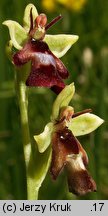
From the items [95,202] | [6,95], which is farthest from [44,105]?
[95,202]

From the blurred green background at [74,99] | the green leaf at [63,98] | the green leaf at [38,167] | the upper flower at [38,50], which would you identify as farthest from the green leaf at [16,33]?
the blurred green background at [74,99]

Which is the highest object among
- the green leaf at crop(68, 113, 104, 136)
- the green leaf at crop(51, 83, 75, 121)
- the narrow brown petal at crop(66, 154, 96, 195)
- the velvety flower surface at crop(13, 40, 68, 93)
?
the velvety flower surface at crop(13, 40, 68, 93)

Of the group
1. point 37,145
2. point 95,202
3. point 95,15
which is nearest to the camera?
point 37,145

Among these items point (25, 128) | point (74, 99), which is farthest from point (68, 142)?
point (74, 99)

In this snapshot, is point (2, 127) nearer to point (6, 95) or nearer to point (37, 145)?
point (6, 95)

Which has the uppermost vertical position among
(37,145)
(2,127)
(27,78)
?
(27,78)

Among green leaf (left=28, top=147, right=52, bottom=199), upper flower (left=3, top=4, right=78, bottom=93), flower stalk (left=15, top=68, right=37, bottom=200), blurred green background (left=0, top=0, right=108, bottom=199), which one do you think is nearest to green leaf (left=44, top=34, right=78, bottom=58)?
upper flower (left=3, top=4, right=78, bottom=93)

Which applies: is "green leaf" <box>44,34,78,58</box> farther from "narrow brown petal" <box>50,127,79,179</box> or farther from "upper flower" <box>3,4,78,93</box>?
"narrow brown petal" <box>50,127,79,179</box>

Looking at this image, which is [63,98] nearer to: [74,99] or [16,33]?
[16,33]
